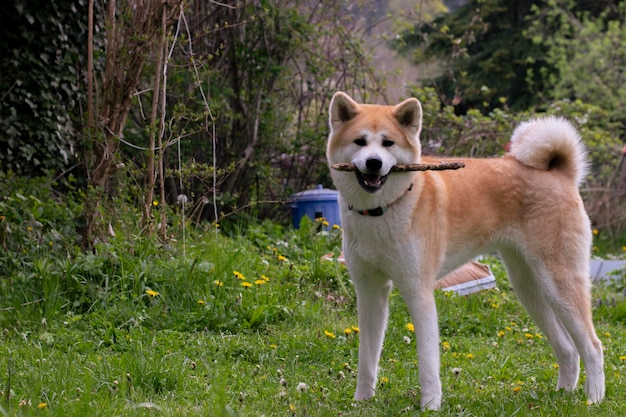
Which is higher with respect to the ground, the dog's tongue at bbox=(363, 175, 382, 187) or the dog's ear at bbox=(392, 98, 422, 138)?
the dog's ear at bbox=(392, 98, 422, 138)

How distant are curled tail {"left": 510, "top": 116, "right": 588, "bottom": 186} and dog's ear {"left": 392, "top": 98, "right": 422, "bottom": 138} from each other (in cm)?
77

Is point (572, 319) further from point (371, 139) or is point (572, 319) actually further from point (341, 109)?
point (341, 109)

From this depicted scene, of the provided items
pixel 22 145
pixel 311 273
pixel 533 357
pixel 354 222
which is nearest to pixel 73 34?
pixel 22 145

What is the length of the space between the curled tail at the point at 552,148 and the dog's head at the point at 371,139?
0.76 m

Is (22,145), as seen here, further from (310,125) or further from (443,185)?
(443,185)

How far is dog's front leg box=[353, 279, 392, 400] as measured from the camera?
346 cm

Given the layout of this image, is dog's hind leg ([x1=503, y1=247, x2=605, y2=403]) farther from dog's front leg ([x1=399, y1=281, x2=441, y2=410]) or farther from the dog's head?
the dog's head

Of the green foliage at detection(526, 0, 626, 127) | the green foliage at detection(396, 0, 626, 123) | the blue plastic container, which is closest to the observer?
the blue plastic container

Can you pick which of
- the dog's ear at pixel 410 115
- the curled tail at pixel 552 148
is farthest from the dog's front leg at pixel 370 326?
the curled tail at pixel 552 148

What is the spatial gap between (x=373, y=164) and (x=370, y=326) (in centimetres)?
86

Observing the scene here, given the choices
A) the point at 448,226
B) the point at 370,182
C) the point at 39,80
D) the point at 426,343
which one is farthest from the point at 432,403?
the point at 39,80

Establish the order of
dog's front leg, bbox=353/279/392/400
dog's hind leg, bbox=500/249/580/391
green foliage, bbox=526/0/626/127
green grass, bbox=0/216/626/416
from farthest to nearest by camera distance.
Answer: green foliage, bbox=526/0/626/127
dog's hind leg, bbox=500/249/580/391
dog's front leg, bbox=353/279/392/400
green grass, bbox=0/216/626/416

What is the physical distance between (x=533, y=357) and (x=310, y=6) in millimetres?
4804

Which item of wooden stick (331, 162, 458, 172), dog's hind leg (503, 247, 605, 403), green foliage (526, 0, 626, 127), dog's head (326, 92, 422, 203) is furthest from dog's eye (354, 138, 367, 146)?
green foliage (526, 0, 626, 127)
